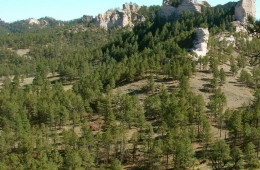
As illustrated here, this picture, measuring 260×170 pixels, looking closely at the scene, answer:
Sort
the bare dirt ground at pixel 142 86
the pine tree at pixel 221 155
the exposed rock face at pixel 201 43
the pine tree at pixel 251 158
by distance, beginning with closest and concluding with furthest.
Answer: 1. the pine tree at pixel 251 158
2. the pine tree at pixel 221 155
3. the bare dirt ground at pixel 142 86
4. the exposed rock face at pixel 201 43

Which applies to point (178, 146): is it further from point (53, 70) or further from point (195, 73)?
point (53, 70)

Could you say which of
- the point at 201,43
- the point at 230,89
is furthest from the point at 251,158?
the point at 201,43

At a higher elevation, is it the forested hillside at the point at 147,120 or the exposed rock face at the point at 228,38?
the exposed rock face at the point at 228,38

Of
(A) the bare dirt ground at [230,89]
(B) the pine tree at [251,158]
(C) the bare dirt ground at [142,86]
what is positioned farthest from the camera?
(C) the bare dirt ground at [142,86]

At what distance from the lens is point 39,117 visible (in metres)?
95.0

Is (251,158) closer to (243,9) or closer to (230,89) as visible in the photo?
(230,89)

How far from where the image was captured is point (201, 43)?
14162 centimetres

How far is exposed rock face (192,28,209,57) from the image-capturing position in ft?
451

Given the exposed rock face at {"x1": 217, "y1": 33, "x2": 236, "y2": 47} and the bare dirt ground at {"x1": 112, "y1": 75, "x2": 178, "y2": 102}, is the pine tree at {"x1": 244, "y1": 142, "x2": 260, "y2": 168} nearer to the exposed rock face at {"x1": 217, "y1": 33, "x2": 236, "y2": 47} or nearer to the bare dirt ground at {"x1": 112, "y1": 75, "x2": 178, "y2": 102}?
the bare dirt ground at {"x1": 112, "y1": 75, "x2": 178, "y2": 102}

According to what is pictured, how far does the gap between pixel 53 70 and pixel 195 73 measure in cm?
9684

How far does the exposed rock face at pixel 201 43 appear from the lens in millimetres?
137325

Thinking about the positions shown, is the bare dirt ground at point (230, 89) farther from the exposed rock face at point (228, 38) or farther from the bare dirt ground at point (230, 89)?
the exposed rock face at point (228, 38)

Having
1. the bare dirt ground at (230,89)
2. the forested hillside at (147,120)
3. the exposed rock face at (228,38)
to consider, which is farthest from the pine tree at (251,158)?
the exposed rock face at (228,38)

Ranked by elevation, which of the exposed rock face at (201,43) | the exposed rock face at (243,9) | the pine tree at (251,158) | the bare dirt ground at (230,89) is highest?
the exposed rock face at (243,9)
